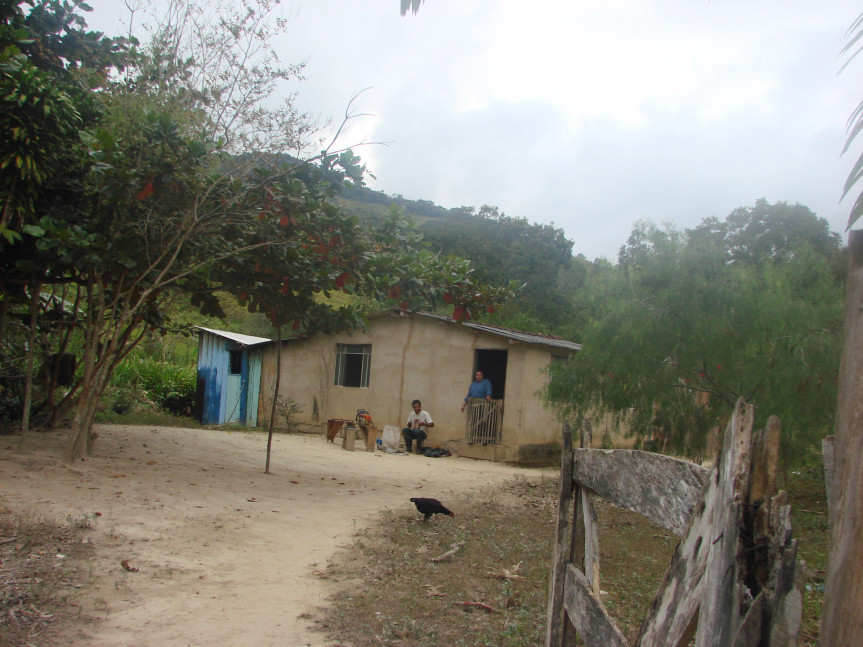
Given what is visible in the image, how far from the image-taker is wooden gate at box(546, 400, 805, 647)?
50.8 inches

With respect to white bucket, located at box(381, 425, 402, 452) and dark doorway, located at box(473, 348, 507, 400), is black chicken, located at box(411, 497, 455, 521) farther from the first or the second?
dark doorway, located at box(473, 348, 507, 400)

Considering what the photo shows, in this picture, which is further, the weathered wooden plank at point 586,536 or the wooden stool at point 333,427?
the wooden stool at point 333,427

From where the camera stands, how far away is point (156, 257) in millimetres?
9000

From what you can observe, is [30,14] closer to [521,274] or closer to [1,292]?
[1,292]

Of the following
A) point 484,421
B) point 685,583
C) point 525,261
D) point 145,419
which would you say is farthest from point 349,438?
point 525,261

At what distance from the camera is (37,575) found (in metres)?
4.63

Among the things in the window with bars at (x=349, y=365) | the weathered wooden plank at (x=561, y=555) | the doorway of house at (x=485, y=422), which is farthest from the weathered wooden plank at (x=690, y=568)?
the window with bars at (x=349, y=365)

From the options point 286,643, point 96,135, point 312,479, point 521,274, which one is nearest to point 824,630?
point 286,643

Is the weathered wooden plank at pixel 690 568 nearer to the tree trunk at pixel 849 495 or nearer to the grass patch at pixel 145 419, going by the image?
the tree trunk at pixel 849 495

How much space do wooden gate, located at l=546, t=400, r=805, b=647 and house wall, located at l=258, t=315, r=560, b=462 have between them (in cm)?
1244

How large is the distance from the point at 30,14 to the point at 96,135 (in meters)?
3.63

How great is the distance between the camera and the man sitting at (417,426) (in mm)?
16109

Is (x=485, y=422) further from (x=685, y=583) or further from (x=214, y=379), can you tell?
(x=685, y=583)

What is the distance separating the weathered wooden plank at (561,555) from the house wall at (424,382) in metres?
11.2
